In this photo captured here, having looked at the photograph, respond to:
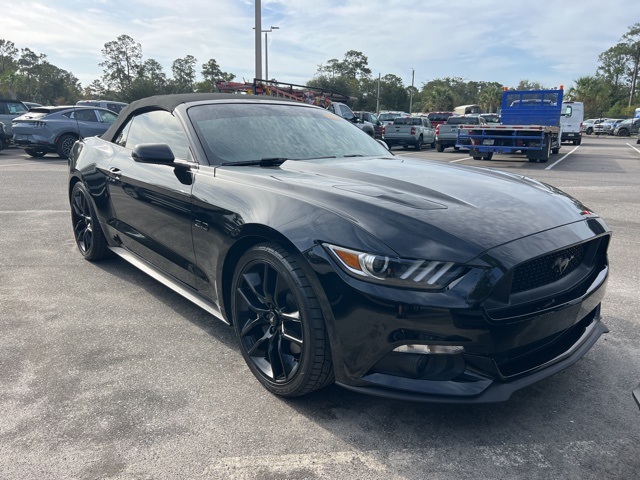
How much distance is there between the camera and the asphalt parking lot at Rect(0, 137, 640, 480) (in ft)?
6.76

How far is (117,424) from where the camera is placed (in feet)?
7.68

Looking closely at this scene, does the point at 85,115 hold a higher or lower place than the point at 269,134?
higher

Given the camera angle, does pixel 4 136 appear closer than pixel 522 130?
No

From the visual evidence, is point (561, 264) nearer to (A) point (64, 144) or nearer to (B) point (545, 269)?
(B) point (545, 269)

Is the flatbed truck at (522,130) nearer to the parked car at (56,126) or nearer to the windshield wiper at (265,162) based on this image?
the parked car at (56,126)

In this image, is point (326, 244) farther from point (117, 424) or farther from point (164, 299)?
point (164, 299)

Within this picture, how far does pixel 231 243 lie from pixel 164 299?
1.52 metres

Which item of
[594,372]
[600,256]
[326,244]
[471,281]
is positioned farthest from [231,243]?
[594,372]

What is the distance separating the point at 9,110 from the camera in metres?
18.4

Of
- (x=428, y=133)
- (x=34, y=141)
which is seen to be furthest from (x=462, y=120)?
(x=34, y=141)

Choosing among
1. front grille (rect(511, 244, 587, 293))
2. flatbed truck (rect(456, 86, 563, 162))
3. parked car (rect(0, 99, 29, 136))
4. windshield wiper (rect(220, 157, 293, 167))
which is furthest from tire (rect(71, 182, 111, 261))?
parked car (rect(0, 99, 29, 136))

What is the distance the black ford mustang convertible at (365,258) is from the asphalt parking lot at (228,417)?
0.87ft

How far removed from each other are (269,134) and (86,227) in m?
2.37

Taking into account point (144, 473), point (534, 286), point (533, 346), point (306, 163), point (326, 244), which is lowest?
point (144, 473)
